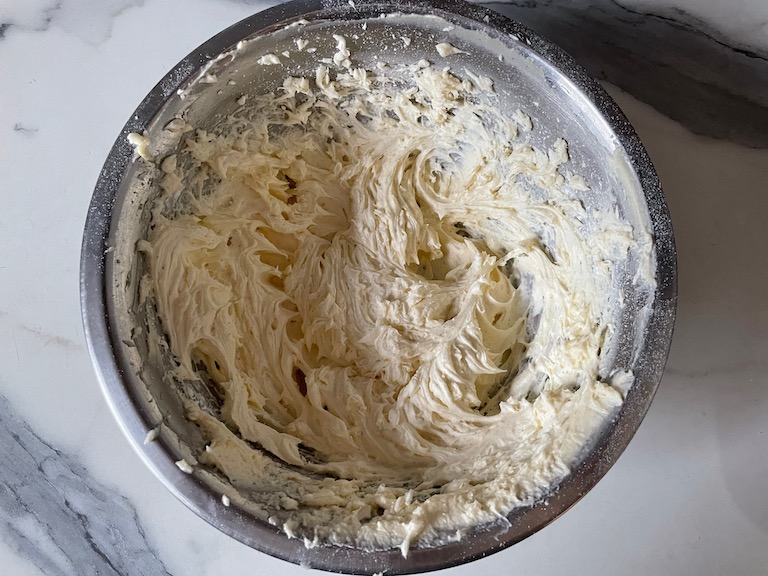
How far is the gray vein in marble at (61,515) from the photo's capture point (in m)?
1.52

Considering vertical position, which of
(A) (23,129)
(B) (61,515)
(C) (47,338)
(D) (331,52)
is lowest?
(B) (61,515)

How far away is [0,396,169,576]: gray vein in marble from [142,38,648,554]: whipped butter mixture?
18.4 inches

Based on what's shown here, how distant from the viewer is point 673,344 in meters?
1.51

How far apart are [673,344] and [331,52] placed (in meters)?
1.06

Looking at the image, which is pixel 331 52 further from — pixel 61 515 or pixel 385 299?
pixel 61 515

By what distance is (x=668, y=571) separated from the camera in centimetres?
149

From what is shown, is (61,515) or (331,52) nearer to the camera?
(331,52)

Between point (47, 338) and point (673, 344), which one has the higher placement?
point (673, 344)

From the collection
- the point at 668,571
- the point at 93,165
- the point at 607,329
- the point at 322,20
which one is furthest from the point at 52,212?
the point at 668,571

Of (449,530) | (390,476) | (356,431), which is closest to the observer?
(449,530)

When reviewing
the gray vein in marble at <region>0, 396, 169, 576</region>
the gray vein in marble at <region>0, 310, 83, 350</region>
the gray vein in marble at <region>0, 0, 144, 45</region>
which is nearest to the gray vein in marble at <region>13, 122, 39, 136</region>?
the gray vein in marble at <region>0, 0, 144, 45</region>

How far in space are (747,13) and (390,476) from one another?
4.57 ft

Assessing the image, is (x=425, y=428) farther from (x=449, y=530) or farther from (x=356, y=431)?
(x=449, y=530)

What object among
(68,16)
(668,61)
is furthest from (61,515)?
(668,61)
